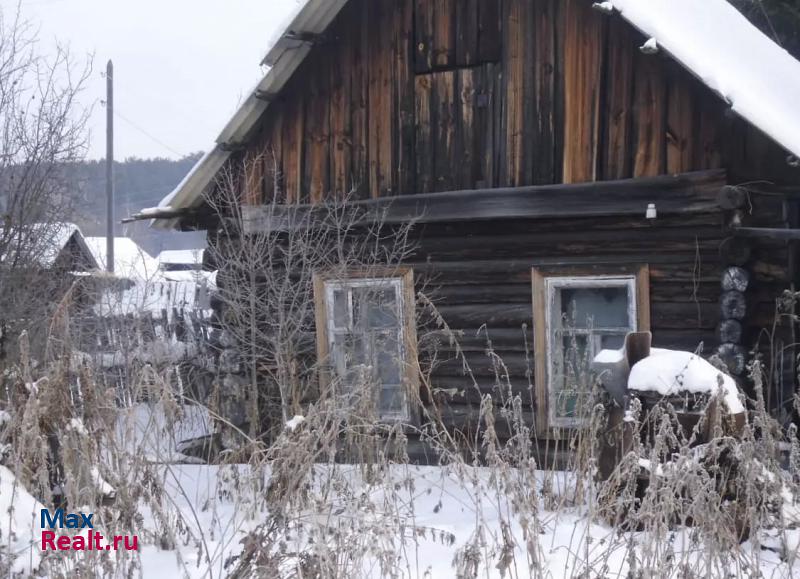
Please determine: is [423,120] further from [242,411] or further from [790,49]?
[790,49]

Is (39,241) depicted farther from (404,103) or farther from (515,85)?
(515,85)

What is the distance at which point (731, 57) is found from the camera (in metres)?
8.81

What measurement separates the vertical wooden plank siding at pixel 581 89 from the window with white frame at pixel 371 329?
1.91 m

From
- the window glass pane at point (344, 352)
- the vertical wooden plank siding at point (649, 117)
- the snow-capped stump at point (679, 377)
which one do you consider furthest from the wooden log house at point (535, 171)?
the snow-capped stump at point (679, 377)

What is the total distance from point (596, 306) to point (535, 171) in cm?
127

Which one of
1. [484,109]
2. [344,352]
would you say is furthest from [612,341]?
[344,352]

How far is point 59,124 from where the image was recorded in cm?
1100

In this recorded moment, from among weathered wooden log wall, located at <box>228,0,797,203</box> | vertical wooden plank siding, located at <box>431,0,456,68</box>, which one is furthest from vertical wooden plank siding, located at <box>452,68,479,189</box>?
vertical wooden plank siding, located at <box>431,0,456,68</box>

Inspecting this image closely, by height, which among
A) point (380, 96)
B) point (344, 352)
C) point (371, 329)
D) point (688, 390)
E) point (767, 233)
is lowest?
point (688, 390)

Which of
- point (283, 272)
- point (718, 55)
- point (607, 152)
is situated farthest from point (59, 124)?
point (718, 55)

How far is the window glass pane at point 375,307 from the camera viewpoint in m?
8.38

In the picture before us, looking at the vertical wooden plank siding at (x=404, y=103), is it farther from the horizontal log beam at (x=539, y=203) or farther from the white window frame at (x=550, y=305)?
the white window frame at (x=550, y=305)

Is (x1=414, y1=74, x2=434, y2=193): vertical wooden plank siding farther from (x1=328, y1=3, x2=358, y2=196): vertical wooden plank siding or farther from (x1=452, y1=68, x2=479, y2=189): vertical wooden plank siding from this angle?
(x1=328, y1=3, x2=358, y2=196): vertical wooden plank siding

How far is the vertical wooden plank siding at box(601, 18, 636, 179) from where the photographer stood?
7691 mm
